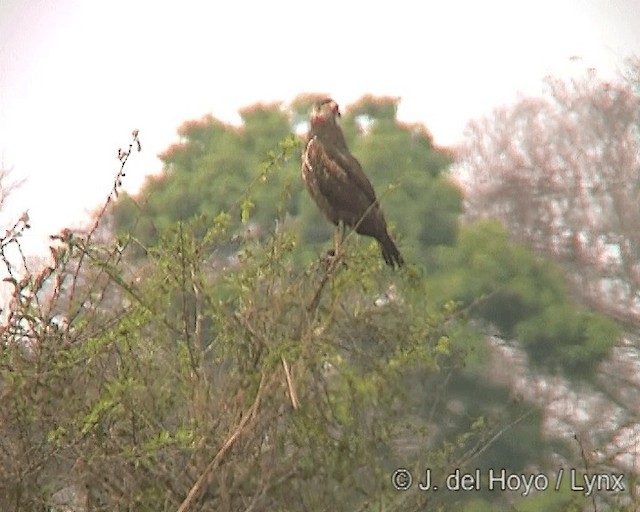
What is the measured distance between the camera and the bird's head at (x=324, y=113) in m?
2.59

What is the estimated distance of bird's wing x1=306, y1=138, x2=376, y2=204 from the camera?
247 cm

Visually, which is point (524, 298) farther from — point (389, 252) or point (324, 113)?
point (389, 252)

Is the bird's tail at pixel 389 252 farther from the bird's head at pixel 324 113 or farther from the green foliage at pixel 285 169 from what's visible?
the green foliage at pixel 285 169

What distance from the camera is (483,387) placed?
415 cm

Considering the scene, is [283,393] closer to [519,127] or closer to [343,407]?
[343,407]

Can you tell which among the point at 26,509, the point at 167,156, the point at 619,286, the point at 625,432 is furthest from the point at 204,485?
the point at 167,156

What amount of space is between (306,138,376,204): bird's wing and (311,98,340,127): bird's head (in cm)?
7

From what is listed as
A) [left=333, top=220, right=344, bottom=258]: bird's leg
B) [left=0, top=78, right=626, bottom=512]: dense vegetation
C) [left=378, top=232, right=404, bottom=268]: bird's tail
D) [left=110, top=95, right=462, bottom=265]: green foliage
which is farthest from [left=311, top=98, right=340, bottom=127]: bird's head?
[left=110, top=95, right=462, bottom=265]: green foliage

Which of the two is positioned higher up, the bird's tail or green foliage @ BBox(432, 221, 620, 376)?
the bird's tail

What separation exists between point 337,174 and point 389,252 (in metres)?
0.29

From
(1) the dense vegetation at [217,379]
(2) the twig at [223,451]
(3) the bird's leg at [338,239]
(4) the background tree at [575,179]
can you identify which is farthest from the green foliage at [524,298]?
(2) the twig at [223,451]

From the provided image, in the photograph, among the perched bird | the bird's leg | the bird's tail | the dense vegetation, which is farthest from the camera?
the perched bird

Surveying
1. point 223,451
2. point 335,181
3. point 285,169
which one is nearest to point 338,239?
point 335,181

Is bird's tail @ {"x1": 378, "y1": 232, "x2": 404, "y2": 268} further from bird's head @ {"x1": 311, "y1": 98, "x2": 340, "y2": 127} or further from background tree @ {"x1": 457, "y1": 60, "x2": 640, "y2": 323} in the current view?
background tree @ {"x1": 457, "y1": 60, "x2": 640, "y2": 323}
